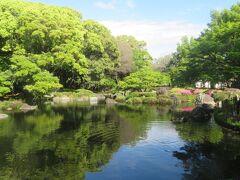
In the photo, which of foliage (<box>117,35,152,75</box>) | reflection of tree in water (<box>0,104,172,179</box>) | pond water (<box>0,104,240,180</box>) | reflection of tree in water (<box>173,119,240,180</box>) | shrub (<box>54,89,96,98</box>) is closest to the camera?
reflection of tree in water (<box>173,119,240,180</box>)

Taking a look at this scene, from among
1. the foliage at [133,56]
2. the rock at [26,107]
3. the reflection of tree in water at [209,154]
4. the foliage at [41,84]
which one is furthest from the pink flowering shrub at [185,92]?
the reflection of tree in water at [209,154]

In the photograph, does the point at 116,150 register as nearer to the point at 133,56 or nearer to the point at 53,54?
the point at 53,54

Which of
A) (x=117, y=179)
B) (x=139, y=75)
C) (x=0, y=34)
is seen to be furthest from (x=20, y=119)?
(x=139, y=75)

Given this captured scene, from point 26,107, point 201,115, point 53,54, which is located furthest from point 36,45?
point 201,115

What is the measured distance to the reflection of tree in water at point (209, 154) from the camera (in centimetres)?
1508

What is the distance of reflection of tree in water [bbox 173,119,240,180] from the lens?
594 inches

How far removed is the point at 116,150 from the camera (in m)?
19.6

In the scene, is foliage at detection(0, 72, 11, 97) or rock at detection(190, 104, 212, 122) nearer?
rock at detection(190, 104, 212, 122)

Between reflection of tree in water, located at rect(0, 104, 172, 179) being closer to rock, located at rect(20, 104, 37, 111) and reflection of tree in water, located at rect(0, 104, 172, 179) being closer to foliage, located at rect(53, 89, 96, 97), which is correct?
rock, located at rect(20, 104, 37, 111)

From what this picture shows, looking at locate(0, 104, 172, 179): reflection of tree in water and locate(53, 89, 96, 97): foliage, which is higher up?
locate(53, 89, 96, 97): foliage

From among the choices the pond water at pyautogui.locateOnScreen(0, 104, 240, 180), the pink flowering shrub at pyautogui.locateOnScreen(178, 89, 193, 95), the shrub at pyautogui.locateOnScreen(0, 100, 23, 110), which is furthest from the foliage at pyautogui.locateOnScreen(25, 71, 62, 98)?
the pink flowering shrub at pyautogui.locateOnScreen(178, 89, 193, 95)

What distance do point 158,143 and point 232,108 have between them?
33.6ft

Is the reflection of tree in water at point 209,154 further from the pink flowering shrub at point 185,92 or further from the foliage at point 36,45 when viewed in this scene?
the pink flowering shrub at point 185,92

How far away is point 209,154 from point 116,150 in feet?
16.7
